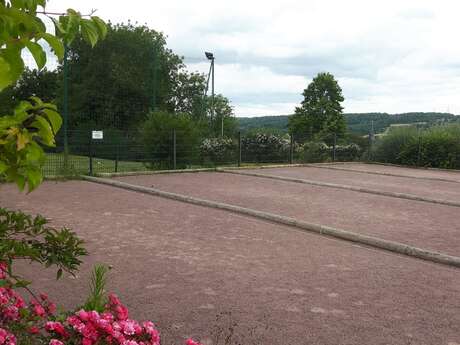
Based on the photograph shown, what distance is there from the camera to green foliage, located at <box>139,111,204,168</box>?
15.6 meters

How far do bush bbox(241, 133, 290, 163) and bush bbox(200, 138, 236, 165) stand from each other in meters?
1.20

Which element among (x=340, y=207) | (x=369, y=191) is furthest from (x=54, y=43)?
(x=369, y=191)

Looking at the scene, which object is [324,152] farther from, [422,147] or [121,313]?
[121,313]

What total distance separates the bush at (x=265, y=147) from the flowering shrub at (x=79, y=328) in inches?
688

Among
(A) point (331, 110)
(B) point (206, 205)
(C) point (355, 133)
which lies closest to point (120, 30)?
(C) point (355, 133)

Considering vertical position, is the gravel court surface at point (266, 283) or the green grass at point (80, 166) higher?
the green grass at point (80, 166)

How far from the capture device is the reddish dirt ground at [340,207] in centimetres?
692

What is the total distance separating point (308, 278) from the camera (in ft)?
15.1

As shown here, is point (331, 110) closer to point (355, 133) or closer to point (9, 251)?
point (355, 133)

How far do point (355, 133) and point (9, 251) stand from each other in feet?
76.3

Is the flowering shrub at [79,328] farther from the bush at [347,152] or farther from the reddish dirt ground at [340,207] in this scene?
the bush at [347,152]

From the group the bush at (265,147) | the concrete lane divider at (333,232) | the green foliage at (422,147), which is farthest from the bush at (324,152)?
the concrete lane divider at (333,232)

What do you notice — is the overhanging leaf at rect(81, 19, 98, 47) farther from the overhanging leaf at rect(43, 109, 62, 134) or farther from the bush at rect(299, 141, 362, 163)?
the bush at rect(299, 141, 362, 163)

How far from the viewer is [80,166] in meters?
14.4
